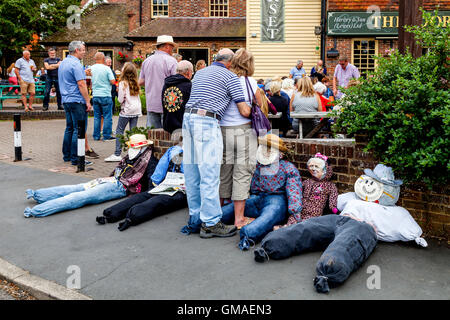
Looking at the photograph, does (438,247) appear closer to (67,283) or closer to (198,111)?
(198,111)

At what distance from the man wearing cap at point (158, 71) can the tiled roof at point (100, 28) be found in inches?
989

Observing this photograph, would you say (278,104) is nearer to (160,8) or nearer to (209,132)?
(209,132)

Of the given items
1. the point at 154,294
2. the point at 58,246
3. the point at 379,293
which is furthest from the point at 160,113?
the point at 379,293

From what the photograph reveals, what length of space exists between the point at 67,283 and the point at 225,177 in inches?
84.5

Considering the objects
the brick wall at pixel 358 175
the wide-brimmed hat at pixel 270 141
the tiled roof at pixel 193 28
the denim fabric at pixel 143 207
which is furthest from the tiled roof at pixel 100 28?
the wide-brimmed hat at pixel 270 141

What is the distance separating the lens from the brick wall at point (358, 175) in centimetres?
486

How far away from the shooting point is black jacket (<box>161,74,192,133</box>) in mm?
6535

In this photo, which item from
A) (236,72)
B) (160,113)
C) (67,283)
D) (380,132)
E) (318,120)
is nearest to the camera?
(67,283)

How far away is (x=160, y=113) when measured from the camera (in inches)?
315

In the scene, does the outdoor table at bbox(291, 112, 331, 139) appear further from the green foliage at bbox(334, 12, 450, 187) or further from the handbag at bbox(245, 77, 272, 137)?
the handbag at bbox(245, 77, 272, 137)

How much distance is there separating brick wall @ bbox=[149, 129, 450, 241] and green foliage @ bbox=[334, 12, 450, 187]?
0.63 feet

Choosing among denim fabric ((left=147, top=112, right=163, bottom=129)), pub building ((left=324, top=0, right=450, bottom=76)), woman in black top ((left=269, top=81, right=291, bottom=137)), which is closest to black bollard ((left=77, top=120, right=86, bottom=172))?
denim fabric ((left=147, top=112, right=163, bottom=129))

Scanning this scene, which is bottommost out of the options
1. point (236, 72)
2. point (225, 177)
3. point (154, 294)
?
point (154, 294)

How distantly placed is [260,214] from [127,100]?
15.9ft
